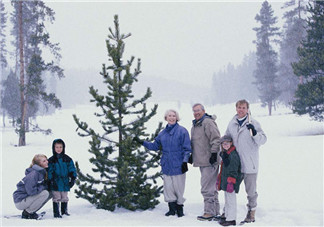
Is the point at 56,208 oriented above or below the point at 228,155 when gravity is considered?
below

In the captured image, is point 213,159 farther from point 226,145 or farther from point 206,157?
point 226,145

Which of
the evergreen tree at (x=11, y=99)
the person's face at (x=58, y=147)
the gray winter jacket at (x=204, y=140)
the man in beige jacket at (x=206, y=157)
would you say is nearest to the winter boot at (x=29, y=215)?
the person's face at (x=58, y=147)

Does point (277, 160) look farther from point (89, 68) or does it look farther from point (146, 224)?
point (89, 68)

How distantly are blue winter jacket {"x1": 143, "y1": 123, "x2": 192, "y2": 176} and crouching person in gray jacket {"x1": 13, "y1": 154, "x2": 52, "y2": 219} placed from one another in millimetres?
2452

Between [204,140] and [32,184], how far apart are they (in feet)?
11.5

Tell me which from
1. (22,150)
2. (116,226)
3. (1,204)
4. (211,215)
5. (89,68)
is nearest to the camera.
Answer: (116,226)

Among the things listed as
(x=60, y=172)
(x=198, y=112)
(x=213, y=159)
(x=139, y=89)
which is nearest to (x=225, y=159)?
(x=213, y=159)

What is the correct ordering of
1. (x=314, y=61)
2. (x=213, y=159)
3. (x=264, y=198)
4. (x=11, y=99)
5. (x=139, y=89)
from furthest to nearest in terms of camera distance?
(x=139, y=89) < (x=11, y=99) < (x=314, y=61) < (x=264, y=198) < (x=213, y=159)

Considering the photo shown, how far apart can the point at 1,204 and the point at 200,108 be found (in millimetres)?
5972

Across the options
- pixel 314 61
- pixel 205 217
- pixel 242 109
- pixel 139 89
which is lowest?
pixel 205 217

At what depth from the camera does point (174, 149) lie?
6074mm

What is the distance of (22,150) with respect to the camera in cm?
1600

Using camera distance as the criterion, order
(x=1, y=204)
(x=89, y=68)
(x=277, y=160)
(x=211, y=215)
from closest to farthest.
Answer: (x=211, y=215) < (x=1, y=204) < (x=277, y=160) < (x=89, y=68)

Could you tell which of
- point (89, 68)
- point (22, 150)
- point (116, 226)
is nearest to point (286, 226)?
point (116, 226)
